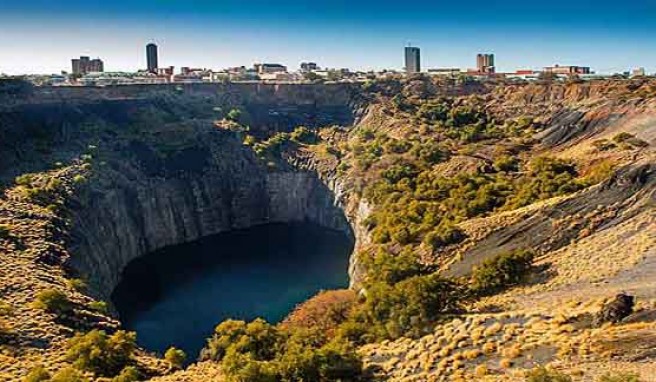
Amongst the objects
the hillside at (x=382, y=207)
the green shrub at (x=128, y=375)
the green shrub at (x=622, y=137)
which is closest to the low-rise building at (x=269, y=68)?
the hillside at (x=382, y=207)

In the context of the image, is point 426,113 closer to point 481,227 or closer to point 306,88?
point 306,88

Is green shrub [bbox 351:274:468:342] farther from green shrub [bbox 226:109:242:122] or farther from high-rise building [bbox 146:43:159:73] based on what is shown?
high-rise building [bbox 146:43:159:73]

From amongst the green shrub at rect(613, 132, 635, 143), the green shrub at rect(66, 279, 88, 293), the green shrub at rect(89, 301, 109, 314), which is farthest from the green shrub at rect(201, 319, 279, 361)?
the green shrub at rect(613, 132, 635, 143)

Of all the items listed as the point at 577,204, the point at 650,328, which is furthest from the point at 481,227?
the point at 650,328

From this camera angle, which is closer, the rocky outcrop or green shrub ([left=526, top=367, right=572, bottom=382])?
green shrub ([left=526, top=367, right=572, bottom=382])

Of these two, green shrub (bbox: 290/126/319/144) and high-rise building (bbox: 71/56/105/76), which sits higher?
high-rise building (bbox: 71/56/105/76)

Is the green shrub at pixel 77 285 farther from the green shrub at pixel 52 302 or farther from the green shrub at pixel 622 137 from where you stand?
the green shrub at pixel 622 137
